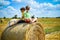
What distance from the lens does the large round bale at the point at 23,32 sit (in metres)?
2.86

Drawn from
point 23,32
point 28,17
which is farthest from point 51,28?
point 23,32

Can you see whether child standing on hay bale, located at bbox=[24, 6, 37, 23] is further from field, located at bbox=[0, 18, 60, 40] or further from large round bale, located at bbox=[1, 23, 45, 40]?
field, located at bbox=[0, 18, 60, 40]

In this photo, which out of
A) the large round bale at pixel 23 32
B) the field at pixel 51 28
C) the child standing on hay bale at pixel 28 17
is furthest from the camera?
the field at pixel 51 28

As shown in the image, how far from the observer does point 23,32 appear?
113 inches

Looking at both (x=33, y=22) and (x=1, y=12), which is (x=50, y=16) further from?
(x=1, y=12)

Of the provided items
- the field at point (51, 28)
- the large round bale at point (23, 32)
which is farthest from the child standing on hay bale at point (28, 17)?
the field at point (51, 28)

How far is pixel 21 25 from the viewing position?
9.74 feet

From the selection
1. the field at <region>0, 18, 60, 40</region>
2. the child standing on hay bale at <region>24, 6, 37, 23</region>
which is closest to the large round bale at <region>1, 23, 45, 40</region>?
the child standing on hay bale at <region>24, 6, 37, 23</region>

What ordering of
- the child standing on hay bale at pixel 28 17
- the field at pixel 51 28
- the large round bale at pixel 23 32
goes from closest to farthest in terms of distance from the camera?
the large round bale at pixel 23 32 < the child standing on hay bale at pixel 28 17 < the field at pixel 51 28

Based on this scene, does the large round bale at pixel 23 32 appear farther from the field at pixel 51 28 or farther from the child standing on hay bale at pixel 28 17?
the field at pixel 51 28

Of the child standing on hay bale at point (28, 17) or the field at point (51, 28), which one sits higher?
the child standing on hay bale at point (28, 17)

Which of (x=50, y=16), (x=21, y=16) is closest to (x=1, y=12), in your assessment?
(x=21, y=16)

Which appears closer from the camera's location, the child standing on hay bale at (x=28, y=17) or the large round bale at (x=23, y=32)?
the large round bale at (x=23, y=32)

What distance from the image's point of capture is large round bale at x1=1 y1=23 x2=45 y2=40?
2.86 meters
